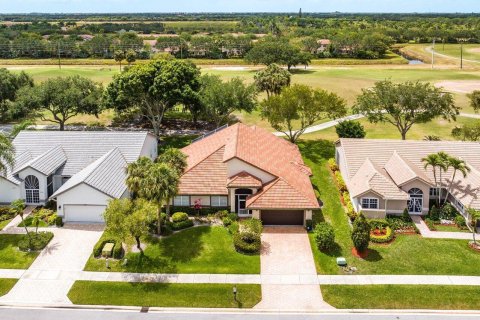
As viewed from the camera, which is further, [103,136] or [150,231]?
[103,136]

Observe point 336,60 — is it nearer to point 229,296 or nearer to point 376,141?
point 376,141

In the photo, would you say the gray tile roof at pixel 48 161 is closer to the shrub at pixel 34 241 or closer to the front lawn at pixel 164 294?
the shrub at pixel 34 241

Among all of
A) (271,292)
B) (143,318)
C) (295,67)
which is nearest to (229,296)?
(271,292)

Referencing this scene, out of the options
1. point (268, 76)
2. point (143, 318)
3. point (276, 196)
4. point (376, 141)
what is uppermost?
point (268, 76)

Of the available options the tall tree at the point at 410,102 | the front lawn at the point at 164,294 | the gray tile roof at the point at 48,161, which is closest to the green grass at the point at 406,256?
the front lawn at the point at 164,294

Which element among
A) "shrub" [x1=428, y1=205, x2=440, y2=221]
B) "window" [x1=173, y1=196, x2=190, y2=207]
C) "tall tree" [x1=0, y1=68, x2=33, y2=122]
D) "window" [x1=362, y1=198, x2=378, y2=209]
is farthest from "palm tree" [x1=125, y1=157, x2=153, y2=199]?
"tall tree" [x1=0, y1=68, x2=33, y2=122]

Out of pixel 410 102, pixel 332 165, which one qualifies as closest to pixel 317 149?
pixel 332 165

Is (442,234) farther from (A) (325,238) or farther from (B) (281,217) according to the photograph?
(B) (281,217)

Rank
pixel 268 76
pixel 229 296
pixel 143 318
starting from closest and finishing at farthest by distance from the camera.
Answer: pixel 143 318, pixel 229 296, pixel 268 76
